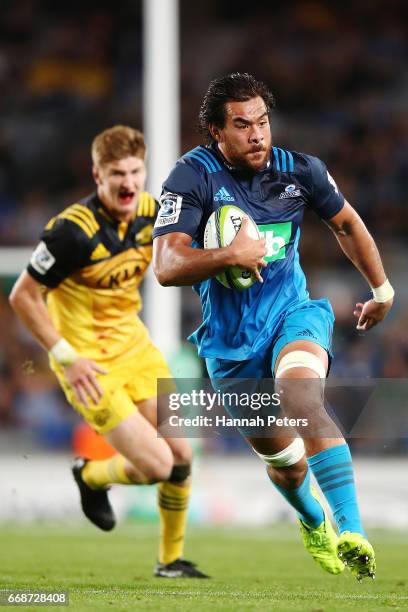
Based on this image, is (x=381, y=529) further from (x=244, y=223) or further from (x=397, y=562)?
(x=244, y=223)

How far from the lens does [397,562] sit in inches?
274

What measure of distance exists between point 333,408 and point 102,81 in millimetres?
10757

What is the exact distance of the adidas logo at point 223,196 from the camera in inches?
203

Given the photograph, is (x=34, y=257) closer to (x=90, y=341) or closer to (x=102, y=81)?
(x=90, y=341)

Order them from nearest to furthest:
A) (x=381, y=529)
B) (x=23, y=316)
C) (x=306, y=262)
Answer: (x=23, y=316), (x=381, y=529), (x=306, y=262)

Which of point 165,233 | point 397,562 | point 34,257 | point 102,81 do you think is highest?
point 102,81

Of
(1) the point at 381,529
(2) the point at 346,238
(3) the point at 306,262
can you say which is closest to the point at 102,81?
(3) the point at 306,262

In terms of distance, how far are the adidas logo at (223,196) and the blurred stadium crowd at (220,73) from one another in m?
7.80

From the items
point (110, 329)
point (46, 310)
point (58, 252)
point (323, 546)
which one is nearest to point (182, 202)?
point (58, 252)

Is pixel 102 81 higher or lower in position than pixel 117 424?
higher

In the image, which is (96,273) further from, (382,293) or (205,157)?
(382,293)

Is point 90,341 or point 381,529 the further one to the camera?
point 381,529

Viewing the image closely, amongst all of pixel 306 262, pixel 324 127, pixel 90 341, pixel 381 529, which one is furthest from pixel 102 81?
pixel 90 341

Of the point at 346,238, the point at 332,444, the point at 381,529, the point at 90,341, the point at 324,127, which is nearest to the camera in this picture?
the point at 332,444
